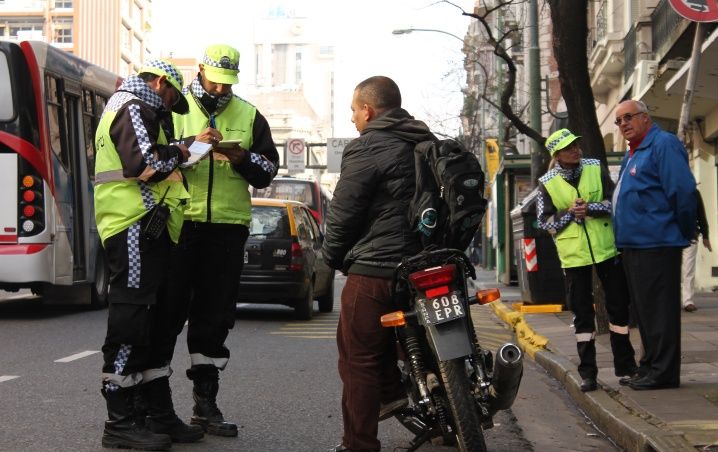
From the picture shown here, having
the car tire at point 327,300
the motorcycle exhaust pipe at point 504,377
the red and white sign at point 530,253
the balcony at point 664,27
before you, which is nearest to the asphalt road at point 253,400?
the motorcycle exhaust pipe at point 504,377

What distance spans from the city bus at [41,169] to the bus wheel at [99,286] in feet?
1.81

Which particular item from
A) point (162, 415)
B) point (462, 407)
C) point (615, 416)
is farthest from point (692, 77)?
point (162, 415)

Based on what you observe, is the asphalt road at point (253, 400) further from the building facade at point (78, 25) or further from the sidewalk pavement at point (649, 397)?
the building facade at point (78, 25)

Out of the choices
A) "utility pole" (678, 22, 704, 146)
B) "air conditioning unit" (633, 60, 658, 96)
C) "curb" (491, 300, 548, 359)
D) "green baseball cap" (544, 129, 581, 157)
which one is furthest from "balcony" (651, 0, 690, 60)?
"green baseball cap" (544, 129, 581, 157)

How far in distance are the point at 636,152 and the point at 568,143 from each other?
1.60 ft

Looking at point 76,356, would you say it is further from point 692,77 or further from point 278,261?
point 692,77

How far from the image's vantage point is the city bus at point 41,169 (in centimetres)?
1441

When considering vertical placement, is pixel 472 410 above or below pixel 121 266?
below

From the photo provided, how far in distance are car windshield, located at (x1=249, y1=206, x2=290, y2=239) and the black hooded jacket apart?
9929 mm

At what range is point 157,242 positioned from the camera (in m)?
6.10

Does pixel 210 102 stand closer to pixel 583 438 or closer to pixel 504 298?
pixel 583 438

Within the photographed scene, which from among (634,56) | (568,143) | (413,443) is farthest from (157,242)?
(634,56)

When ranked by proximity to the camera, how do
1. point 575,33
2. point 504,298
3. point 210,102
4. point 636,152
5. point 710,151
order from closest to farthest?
point 210,102 → point 636,152 → point 575,33 → point 504,298 → point 710,151

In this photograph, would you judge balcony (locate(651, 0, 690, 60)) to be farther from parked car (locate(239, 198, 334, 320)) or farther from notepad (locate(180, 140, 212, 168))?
notepad (locate(180, 140, 212, 168))
